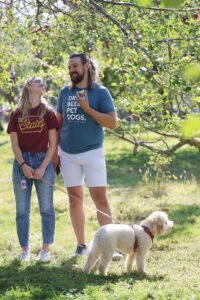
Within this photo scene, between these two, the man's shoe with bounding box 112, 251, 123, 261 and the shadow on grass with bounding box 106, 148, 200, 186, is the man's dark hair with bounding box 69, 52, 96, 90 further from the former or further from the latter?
the shadow on grass with bounding box 106, 148, 200, 186

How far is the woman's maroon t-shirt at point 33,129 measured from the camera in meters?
5.67

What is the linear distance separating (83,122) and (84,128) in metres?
0.06

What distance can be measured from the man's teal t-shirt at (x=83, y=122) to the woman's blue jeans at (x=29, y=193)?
1.10 feet

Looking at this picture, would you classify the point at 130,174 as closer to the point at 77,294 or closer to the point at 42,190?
the point at 42,190

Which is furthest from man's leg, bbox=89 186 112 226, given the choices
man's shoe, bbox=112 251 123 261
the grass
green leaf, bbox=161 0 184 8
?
green leaf, bbox=161 0 184 8

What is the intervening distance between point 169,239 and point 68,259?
1.78m

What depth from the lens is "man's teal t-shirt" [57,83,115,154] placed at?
569 cm

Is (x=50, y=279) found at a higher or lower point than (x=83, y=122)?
lower

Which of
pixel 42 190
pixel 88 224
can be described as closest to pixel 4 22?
pixel 88 224

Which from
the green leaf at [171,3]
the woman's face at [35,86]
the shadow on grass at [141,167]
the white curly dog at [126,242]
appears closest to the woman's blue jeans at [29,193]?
the woman's face at [35,86]

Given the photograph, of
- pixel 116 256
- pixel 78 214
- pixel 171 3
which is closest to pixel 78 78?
pixel 78 214

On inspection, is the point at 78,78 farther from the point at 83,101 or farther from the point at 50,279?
the point at 50,279

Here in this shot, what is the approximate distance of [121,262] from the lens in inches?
234

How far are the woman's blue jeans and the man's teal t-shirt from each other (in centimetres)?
34
